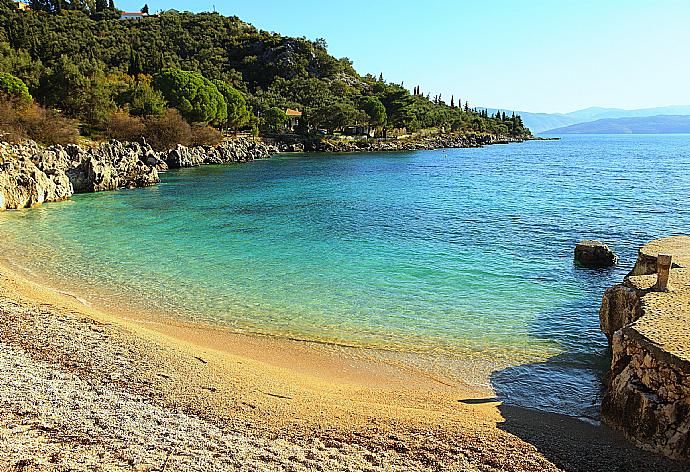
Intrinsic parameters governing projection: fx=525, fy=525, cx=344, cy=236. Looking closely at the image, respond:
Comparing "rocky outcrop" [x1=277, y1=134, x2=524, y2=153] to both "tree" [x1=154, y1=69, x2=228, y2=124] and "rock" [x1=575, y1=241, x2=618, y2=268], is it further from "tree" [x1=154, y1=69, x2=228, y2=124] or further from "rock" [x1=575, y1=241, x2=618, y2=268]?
"rock" [x1=575, y1=241, x2=618, y2=268]

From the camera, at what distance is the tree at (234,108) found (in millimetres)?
100750

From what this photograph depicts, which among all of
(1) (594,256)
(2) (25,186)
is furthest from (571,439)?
(2) (25,186)

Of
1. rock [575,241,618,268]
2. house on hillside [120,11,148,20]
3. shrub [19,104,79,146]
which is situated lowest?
rock [575,241,618,268]

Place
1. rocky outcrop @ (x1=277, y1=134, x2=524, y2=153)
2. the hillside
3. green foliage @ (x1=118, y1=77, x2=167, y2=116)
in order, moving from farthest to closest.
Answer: rocky outcrop @ (x1=277, y1=134, x2=524, y2=153) → green foliage @ (x1=118, y1=77, x2=167, y2=116) → the hillside

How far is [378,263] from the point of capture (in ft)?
71.6

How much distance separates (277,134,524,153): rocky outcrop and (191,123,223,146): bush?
24.6 m

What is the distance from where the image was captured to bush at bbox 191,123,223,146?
82.3 m

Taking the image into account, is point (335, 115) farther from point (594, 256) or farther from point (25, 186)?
point (594, 256)

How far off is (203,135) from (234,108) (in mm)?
19085

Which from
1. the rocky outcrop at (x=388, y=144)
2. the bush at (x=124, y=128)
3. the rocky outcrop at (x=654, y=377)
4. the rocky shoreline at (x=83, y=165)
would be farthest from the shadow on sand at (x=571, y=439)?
the rocky outcrop at (x=388, y=144)

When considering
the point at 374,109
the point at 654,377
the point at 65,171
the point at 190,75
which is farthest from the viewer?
the point at 374,109

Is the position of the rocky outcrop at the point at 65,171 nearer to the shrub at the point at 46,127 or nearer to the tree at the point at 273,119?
the shrub at the point at 46,127

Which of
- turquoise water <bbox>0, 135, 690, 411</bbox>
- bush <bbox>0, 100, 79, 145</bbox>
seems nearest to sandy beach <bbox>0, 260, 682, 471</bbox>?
turquoise water <bbox>0, 135, 690, 411</bbox>

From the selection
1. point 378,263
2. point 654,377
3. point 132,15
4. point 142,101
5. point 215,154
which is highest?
point 132,15
